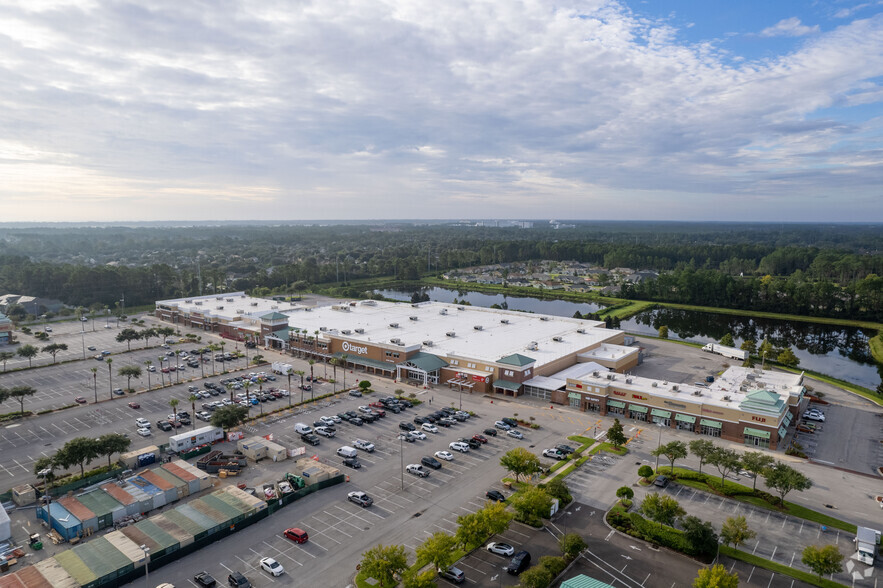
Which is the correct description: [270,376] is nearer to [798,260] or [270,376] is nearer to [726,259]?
[798,260]

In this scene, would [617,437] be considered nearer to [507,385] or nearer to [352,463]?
[507,385]

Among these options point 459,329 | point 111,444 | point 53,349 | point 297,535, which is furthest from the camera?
point 459,329

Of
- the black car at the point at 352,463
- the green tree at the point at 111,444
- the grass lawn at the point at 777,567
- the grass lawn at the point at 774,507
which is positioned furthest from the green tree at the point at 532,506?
the green tree at the point at 111,444

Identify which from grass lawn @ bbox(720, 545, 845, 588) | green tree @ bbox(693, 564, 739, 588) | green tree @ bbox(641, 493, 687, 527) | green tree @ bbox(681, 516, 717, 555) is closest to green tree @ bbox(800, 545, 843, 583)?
grass lawn @ bbox(720, 545, 845, 588)

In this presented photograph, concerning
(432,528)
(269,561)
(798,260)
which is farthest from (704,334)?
(798,260)

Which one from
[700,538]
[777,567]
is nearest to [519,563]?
[700,538]

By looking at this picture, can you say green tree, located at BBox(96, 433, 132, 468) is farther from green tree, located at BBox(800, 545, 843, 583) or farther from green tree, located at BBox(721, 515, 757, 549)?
green tree, located at BBox(800, 545, 843, 583)

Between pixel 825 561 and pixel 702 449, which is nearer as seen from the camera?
pixel 825 561
